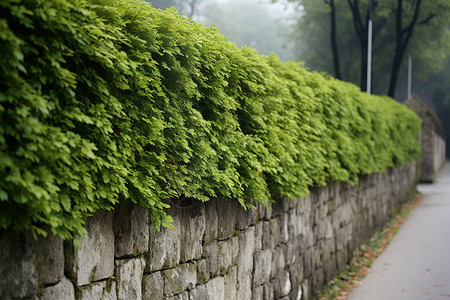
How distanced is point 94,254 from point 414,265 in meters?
7.51

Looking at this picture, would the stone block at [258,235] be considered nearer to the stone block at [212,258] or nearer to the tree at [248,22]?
the stone block at [212,258]

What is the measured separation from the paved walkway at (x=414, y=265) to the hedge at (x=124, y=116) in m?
2.98

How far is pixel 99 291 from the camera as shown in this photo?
3.01m

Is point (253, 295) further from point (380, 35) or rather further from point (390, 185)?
point (380, 35)

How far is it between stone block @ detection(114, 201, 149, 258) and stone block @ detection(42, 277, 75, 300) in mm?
446

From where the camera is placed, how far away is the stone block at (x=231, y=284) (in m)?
4.52

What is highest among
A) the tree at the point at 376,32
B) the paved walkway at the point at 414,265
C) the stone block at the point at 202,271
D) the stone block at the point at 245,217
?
the tree at the point at 376,32

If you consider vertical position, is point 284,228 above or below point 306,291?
above

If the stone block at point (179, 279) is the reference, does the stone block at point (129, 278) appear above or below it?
above

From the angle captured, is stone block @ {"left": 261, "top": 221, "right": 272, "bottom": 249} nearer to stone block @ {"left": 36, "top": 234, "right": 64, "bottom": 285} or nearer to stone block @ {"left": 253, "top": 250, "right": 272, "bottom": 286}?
stone block @ {"left": 253, "top": 250, "right": 272, "bottom": 286}

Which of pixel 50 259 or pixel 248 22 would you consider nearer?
pixel 50 259

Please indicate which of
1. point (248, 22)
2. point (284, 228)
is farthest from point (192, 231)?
point (248, 22)

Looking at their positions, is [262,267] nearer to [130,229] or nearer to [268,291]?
[268,291]

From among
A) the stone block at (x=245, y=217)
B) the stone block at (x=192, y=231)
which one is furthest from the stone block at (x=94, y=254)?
the stone block at (x=245, y=217)
